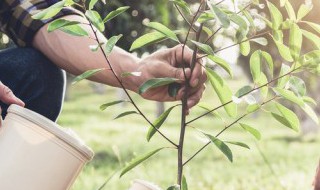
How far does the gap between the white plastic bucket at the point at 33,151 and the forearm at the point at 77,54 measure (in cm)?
44

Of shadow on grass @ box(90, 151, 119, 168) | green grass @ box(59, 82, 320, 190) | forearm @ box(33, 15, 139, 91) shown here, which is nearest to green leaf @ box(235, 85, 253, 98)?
green grass @ box(59, 82, 320, 190)

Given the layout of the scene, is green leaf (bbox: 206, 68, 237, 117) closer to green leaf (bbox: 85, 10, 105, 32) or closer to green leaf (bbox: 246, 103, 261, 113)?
green leaf (bbox: 246, 103, 261, 113)

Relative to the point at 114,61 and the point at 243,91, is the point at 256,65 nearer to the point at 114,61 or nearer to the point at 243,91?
the point at 243,91

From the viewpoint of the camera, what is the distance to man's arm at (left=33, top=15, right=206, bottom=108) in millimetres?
1456

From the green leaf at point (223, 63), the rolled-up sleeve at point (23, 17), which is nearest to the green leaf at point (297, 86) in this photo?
the green leaf at point (223, 63)

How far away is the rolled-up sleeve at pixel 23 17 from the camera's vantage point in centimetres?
170

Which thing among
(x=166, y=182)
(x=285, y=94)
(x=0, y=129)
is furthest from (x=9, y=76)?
Result: (x=166, y=182)

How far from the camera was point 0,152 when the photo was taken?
1206mm

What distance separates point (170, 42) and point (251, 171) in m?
1.43

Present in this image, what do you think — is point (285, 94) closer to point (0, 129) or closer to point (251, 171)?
point (0, 129)

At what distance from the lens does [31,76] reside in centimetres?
166

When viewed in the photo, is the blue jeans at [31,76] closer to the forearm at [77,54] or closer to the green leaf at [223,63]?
the forearm at [77,54]

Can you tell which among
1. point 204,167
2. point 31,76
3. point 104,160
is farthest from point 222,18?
point 104,160

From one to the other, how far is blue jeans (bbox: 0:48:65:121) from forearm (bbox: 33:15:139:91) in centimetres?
4
